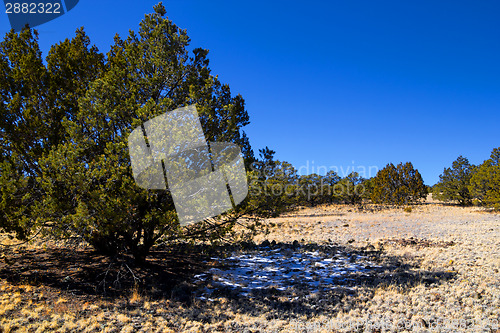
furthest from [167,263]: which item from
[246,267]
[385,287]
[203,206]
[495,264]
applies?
[495,264]

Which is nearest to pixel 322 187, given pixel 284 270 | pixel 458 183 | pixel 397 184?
pixel 397 184

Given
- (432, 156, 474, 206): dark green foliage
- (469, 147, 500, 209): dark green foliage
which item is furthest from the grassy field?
(432, 156, 474, 206): dark green foliage

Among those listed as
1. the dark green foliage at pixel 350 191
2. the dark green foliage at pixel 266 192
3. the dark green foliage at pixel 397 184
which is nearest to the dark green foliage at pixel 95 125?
the dark green foliage at pixel 266 192

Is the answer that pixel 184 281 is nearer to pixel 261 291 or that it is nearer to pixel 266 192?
pixel 261 291

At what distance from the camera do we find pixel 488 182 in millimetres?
37219

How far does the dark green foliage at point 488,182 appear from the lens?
1286 inches

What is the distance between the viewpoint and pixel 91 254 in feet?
42.0

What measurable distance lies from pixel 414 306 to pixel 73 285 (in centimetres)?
971

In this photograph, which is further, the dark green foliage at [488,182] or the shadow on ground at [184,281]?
the dark green foliage at [488,182]

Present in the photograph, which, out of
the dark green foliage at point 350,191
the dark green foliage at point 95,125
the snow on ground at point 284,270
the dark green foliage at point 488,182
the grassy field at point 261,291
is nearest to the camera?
the grassy field at point 261,291

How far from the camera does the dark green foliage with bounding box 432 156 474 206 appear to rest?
46688 millimetres

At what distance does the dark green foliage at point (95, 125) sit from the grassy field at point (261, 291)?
4.93ft

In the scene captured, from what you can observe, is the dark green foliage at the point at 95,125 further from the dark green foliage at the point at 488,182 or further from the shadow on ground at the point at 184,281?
the dark green foliage at the point at 488,182

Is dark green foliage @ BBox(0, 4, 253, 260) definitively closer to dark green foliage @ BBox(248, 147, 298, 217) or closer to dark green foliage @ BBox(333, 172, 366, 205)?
dark green foliage @ BBox(248, 147, 298, 217)
